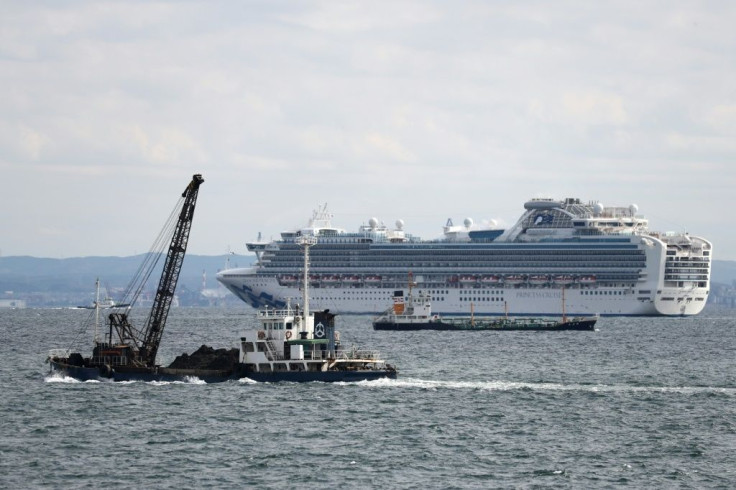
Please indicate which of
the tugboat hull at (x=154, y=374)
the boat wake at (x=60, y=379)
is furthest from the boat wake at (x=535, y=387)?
the boat wake at (x=60, y=379)

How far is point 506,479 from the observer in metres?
55.6

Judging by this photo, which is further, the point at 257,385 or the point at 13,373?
the point at 13,373

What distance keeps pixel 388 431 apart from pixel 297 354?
19.3 metres

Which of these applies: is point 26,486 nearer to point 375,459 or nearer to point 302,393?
point 375,459

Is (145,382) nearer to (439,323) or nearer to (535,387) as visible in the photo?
(535,387)

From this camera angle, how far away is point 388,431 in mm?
67875

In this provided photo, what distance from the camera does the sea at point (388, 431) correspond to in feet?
184

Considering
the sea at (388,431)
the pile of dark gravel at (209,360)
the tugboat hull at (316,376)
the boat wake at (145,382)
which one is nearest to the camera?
the sea at (388,431)

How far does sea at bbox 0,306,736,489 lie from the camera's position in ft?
184

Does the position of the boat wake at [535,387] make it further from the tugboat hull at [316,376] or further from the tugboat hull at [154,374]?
the tugboat hull at [154,374]

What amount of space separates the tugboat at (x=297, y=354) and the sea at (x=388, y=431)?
872 mm

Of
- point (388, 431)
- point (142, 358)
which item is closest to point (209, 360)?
point (142, 358)

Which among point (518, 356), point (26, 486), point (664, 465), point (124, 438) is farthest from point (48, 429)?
point (518, 356)

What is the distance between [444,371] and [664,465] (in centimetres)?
4531
